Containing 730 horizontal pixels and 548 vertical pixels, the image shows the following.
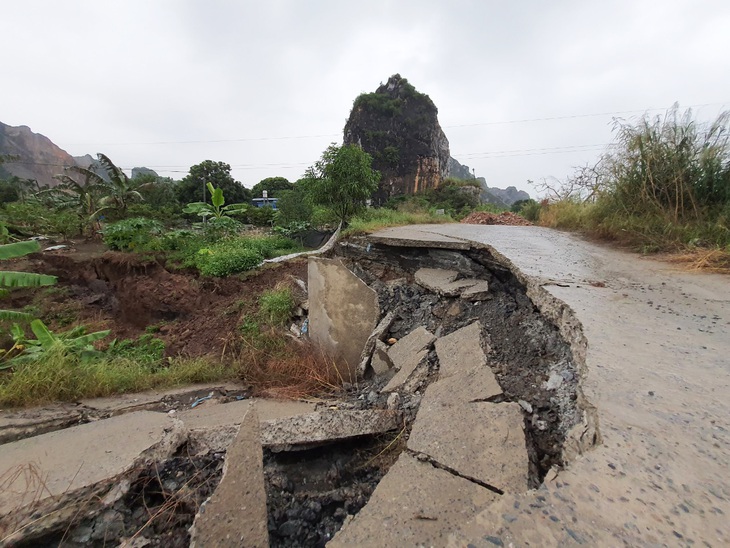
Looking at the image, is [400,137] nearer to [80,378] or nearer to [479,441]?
[80,378]

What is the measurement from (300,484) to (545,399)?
135 cm

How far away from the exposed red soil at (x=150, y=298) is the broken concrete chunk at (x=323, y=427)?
10.3ft

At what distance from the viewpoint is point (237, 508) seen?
1.26 m

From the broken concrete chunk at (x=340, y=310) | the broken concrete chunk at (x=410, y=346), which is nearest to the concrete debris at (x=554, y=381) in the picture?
the broken concrete chunk at (x=410, y=346)

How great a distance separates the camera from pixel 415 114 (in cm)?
4103

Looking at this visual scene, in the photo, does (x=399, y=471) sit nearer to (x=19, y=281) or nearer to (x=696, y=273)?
(x=696, y=273)

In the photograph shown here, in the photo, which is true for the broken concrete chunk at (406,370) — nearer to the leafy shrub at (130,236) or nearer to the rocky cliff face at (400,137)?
the leafy shrub at (130,236)

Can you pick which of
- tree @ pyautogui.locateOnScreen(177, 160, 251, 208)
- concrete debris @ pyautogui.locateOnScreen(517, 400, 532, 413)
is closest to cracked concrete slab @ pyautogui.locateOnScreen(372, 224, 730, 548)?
concrete debris @ pyautogui.locateOnScreen(517, 400, 532, 413)

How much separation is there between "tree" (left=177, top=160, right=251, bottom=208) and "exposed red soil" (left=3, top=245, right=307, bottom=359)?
70.4 feet

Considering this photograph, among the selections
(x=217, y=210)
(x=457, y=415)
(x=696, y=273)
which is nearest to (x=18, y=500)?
(x=457, y=415)

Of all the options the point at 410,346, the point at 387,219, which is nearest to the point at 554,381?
the point at 410,346

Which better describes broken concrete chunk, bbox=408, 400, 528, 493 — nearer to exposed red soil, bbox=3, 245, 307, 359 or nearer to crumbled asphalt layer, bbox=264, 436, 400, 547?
crumbled asphalt layer, bbox=264, 436, 400, 547

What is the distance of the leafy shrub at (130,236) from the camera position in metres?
8.64

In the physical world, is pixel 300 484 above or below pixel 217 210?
below
